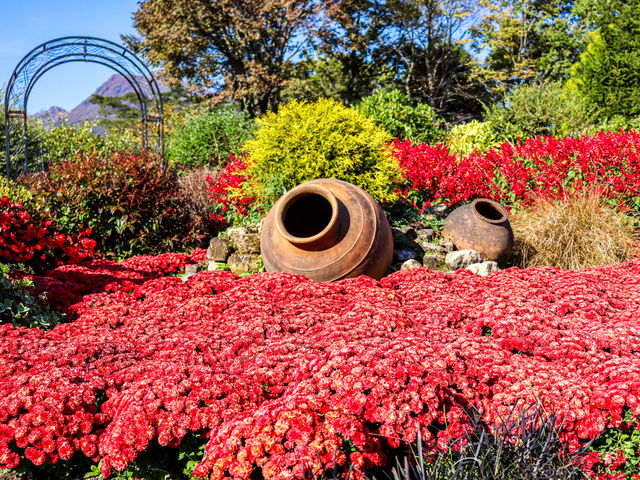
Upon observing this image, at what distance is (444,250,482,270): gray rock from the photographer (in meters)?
5.74

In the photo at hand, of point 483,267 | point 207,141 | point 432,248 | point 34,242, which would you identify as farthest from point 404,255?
point 207,141

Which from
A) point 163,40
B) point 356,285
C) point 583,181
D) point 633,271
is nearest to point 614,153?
point 583,181

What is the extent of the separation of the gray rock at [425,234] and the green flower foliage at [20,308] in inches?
174

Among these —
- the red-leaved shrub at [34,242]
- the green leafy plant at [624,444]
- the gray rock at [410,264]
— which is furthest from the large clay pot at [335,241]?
the green leafy plant at [624,444]

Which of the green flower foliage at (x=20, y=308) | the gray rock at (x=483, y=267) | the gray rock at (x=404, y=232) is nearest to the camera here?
the green flower foliage at (x=20, y=308)

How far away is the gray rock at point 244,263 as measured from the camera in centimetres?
590

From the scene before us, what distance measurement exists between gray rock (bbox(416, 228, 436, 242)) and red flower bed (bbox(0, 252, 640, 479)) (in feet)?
8.15

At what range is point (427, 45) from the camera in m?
22.7

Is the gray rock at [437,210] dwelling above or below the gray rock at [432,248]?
above

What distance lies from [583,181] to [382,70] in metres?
18.7

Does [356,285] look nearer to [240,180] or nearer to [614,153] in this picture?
[240,180]

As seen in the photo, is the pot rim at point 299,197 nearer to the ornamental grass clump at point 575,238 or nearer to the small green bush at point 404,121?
the ornamental grass clump at point 575,238

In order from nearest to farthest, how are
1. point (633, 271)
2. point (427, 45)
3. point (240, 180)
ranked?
point (633, 271), point (240, 180), point (427, 45)

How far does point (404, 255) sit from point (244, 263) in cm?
201
